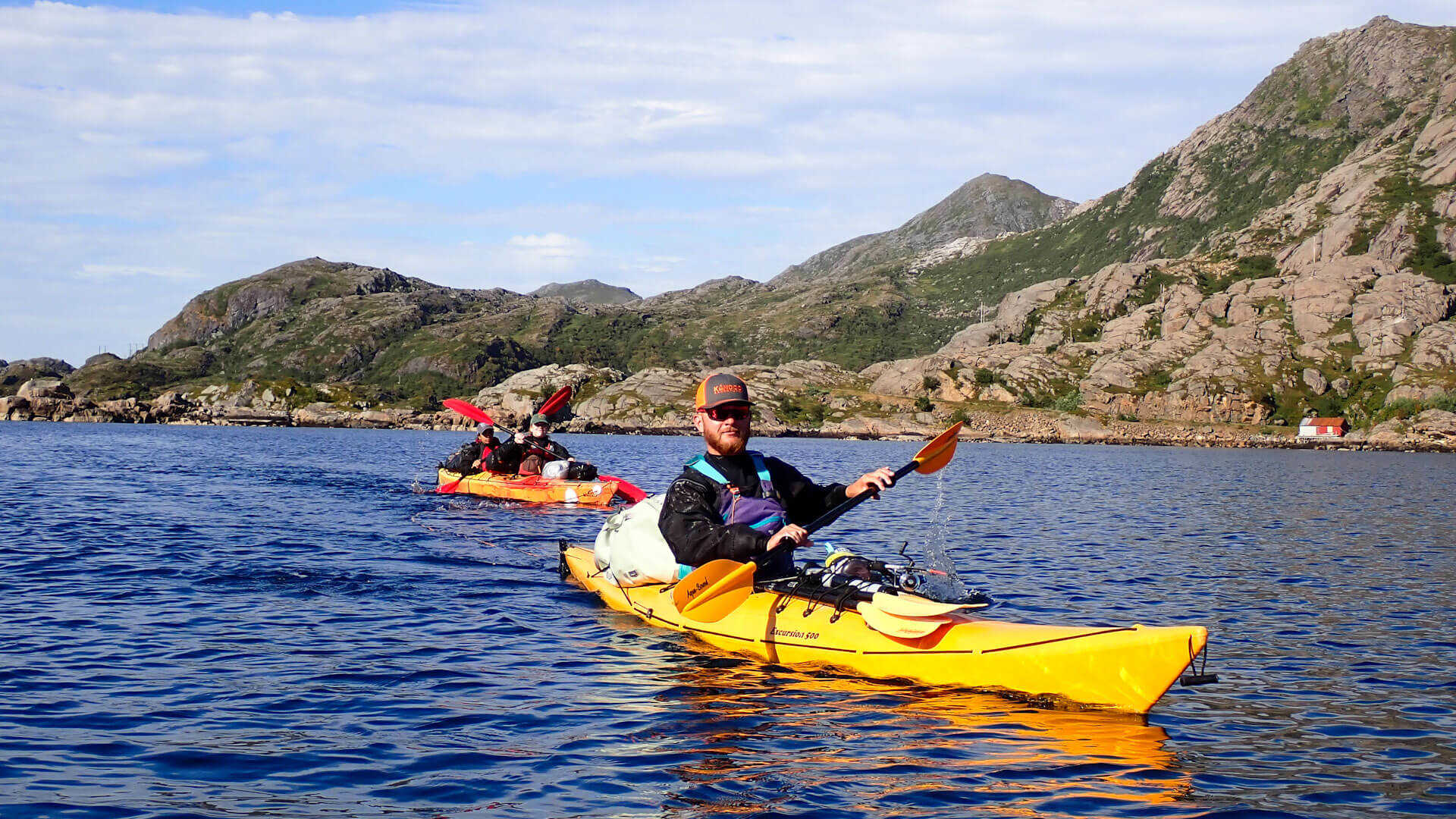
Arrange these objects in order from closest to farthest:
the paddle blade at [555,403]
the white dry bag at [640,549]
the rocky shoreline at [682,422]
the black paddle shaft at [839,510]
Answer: the black paddle shaft at [839,510] < the white dry bag at [640,549] < the paddle blade at [555,403] < the rocky shoreline at [682,422]

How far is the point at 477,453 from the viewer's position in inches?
1372

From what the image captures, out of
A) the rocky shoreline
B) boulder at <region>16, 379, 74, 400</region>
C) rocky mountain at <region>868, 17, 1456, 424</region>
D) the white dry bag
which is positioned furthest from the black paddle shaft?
boulder at <region>16, 379, 74, 400</region>

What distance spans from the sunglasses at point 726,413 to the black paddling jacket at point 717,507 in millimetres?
613

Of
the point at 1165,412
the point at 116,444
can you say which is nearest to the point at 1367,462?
the point at 1165,412

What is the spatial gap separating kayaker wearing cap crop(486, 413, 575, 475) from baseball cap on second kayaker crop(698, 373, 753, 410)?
21.3 meters

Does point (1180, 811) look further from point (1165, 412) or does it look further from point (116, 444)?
point (1165, 412)

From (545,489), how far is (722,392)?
21132mm

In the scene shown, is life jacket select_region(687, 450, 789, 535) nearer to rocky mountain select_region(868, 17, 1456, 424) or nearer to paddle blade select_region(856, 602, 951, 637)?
paddle blade select_region(856, 602, 951, 637)

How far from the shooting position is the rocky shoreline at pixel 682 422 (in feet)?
364

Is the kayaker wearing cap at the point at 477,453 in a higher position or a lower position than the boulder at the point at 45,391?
lower

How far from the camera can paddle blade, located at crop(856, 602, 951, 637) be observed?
10.6 meters

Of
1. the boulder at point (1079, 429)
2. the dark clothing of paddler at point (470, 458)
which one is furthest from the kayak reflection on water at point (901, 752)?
the boulder at point (1079, 429)

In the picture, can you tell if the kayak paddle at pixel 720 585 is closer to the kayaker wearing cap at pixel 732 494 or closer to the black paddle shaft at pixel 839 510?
the black paddle shaft at pixel 839 510

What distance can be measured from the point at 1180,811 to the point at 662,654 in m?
6.40
